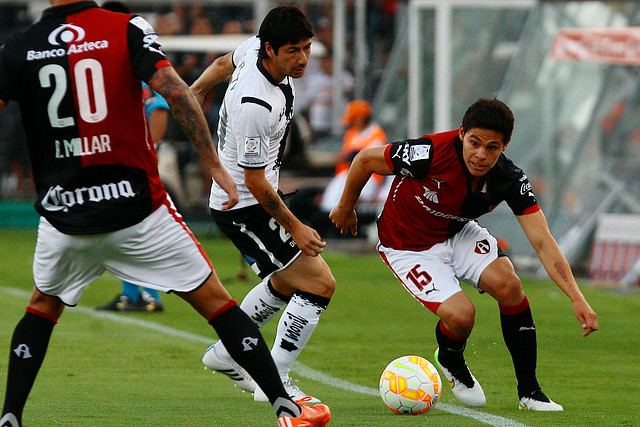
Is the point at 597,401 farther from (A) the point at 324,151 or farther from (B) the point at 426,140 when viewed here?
(A) the point at 324,151

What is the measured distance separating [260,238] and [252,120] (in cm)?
71

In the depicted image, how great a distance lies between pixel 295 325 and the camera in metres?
6.19

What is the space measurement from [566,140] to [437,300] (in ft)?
32.9

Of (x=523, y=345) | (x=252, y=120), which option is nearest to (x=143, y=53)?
(x=252, y=120)

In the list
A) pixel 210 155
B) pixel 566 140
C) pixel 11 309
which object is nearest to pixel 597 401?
pixel 210 155

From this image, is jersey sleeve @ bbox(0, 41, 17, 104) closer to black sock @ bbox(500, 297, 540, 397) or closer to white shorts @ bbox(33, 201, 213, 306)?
white shorts @ bbox(33, 201, 213, 306)

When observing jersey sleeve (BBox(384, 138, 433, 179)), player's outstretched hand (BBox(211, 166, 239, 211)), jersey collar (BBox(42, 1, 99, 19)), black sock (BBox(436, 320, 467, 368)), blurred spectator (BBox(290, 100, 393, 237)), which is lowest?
blurred spectator (BBox(290, 100, 393, 237))

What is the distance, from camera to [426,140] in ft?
20.4

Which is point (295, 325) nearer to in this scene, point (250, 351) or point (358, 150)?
point (250, 351)

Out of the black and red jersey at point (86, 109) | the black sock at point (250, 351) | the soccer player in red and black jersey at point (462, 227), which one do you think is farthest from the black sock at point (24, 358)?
the soccer player in red and black jersey at point (462, 227)

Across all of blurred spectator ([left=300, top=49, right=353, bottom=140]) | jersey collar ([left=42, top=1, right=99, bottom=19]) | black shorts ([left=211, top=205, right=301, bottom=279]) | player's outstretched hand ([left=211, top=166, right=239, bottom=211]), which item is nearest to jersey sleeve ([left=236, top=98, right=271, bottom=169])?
black shorts ([left=211, top=205, right=301, bottom=279])

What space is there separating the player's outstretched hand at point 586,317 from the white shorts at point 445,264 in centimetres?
76

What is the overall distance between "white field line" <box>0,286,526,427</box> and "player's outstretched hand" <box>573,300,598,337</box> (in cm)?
58

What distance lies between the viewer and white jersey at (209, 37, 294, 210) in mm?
5902
